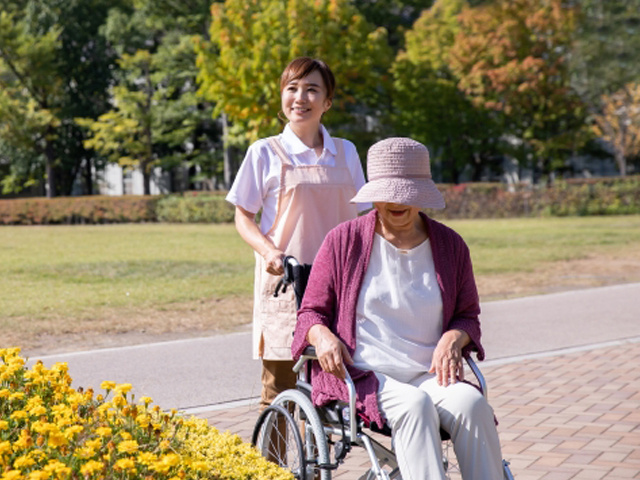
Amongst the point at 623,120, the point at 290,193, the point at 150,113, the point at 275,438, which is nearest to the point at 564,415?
the point at 275,438

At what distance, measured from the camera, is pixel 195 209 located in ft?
119

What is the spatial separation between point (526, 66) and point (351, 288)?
34242 millimetres

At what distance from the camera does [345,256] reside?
334cm

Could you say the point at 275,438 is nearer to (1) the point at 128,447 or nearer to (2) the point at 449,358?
(2) the point at 449,358

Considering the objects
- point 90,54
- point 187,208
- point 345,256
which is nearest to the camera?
point 345,256

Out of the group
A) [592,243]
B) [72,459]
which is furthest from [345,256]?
[592,243]

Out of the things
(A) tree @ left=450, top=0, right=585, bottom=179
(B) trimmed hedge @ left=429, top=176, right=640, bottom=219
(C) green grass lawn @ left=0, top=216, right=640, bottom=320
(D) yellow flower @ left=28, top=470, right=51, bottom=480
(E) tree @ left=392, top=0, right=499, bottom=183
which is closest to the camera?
(D) yellow flower @ left=28, top=470, right=51, bottom=480

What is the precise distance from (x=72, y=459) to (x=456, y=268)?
1.44m

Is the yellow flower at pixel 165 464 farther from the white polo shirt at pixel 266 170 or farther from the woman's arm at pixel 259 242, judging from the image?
the white polo shirt at pixel 266 170

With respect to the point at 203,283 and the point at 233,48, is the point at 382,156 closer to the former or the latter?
the point at 203,283

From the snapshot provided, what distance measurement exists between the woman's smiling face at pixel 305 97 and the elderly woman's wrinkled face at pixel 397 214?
797 millimetres

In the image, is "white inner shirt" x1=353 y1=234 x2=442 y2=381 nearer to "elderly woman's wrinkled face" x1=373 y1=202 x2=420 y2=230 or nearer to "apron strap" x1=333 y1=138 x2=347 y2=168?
"elderly woman's wrinkled face" x1=373 y1=202 x2=420 y2=230

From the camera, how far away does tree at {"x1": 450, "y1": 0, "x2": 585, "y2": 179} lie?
36.4 m

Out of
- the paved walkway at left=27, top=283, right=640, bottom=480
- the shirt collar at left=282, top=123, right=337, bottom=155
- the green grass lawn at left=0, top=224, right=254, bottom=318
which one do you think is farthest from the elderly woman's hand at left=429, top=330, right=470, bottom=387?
the green grass lawn at left=0, top=224, right=254, bottom=318
